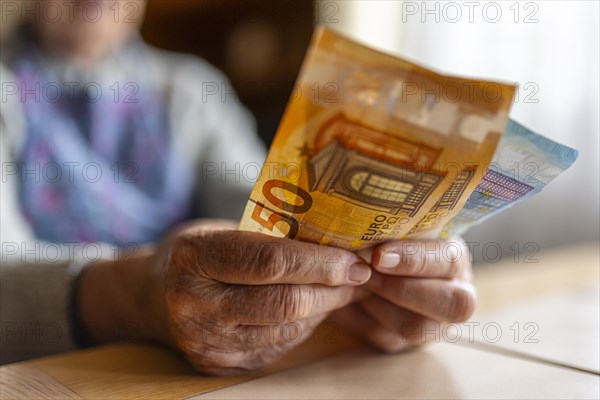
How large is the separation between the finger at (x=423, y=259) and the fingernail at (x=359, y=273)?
17 mm

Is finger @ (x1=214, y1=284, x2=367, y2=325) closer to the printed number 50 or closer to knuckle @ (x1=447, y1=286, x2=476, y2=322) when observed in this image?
the printed number 50

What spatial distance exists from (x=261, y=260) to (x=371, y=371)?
18 cm

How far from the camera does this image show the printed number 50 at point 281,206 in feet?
1.60

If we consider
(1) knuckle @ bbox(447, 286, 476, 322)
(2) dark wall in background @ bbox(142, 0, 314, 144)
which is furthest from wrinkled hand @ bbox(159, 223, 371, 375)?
(2) dark wall in background @ bbox(142, 0, 314, 144)

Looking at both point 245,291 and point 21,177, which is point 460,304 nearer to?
point 245,291

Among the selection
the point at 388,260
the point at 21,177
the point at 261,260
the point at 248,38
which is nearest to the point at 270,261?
the point at 261,260

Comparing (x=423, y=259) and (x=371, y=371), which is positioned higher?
(x=423, y=259)

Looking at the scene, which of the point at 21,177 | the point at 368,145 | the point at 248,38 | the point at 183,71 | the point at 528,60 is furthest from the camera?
the point at 248,38

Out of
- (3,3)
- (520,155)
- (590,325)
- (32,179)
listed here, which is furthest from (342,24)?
(520,155)

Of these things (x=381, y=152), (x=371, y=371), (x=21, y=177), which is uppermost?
(x=381, y=152)

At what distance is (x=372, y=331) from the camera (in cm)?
65

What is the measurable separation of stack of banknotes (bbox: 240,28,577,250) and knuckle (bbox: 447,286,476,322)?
10 cm

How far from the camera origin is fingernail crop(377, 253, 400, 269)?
0.55 m

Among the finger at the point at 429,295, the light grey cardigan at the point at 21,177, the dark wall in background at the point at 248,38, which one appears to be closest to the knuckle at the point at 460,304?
the finger at the point at 429,295
